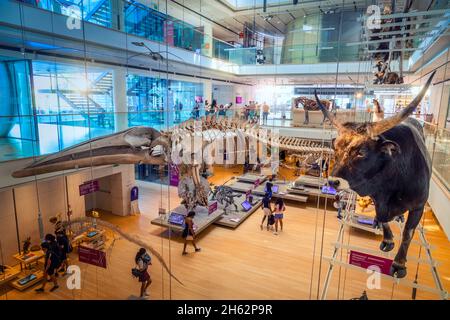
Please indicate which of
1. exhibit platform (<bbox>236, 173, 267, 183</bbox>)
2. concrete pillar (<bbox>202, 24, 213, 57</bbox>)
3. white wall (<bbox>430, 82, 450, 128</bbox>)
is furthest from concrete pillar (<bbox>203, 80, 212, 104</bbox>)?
white wall (<bbox>430, 82, 450, 128</bbox>)

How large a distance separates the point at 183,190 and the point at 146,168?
749 cm

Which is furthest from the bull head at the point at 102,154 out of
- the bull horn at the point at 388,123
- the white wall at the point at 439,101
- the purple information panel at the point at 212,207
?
the white wall at the point at 439,101

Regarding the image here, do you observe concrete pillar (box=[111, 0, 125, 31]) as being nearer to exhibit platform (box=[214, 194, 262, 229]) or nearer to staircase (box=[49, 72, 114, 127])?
staircase (box=[49, 72, 114, 127])

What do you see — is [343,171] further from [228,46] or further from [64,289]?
→ [228,46]

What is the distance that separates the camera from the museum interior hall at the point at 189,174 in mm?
2513

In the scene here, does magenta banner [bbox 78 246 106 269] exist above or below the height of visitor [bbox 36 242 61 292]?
above

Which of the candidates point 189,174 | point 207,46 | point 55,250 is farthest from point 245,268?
point 207,46

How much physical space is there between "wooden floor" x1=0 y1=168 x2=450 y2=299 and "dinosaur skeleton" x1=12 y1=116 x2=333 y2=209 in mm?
1031

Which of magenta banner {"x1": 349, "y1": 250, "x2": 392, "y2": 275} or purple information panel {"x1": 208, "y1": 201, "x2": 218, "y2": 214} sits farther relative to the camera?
purple information panel {"x1": 208, "y1": 201, "x2": 218, "y2": 214}

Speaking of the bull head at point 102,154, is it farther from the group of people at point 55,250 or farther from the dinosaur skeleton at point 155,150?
the group of people at point 55,250

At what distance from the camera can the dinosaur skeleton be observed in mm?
3961

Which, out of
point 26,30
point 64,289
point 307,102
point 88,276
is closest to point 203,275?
point 88,276

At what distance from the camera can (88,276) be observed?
6.73m

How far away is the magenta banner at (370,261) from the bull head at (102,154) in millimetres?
3312
